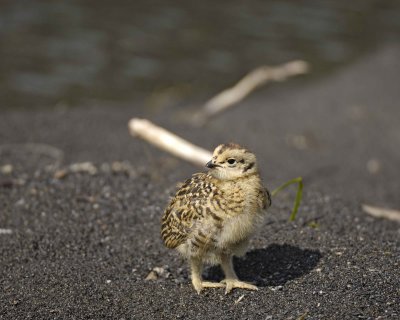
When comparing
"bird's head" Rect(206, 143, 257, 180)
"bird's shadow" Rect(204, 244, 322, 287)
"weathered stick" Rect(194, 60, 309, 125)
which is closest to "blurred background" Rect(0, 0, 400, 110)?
"weathered stick" Rect(194, 60, 309, 125)

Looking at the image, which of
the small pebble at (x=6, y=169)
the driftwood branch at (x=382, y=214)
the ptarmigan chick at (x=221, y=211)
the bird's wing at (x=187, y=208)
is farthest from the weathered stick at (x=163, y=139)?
the ptarmigan chick at (x=221, y=211)

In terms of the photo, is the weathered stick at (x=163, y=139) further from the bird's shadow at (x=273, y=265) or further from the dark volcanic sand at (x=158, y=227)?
the bird's shadow at (x=273, y=265)

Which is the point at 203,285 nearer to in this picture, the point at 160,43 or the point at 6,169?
the point at 6,169

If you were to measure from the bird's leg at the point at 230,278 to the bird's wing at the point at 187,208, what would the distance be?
1.18 feet

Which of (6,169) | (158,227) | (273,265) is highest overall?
(273,265)

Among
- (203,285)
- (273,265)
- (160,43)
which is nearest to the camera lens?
(203,285)

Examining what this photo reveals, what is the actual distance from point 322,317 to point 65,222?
2.71 m

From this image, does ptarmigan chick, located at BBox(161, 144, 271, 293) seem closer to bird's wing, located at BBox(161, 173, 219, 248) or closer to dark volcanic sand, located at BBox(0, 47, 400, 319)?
bird's wing, located at BBox(161, 173, 219, 248)

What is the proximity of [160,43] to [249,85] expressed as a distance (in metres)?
4.40

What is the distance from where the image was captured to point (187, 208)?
17.2 ft

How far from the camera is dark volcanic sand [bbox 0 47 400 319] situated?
16.6ft

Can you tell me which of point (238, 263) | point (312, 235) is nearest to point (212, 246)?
point (238, 263)

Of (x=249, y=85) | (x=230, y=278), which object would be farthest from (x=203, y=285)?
(x=249, y=85)

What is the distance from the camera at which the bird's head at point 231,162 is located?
514 centimetres
